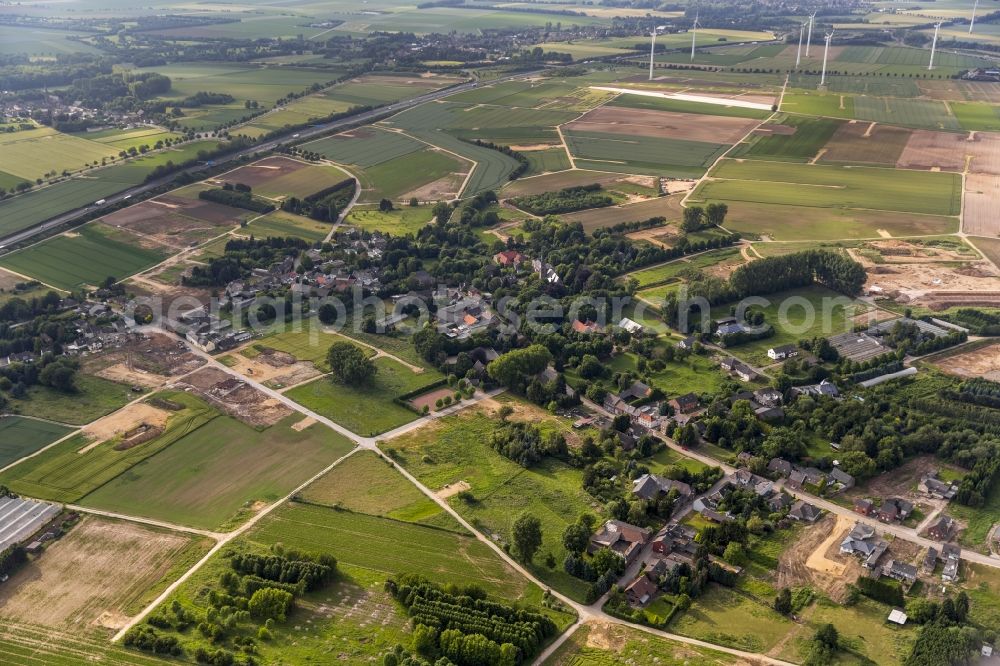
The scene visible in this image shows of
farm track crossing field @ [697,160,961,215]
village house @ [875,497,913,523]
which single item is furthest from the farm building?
farm track crossing field @ [697,160,961,215]

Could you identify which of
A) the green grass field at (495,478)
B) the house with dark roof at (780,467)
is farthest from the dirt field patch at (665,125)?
the house with dark roof at (780,467)

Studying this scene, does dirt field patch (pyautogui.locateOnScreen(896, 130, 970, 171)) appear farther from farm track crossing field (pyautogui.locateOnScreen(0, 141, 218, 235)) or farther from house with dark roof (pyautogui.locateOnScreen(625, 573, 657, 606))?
farm track crossing field (pyautogui.locateOnScreen(0, 141, 218, 235))

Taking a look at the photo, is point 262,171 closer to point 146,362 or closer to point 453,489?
point 146,362

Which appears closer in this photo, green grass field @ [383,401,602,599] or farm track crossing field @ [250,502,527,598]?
farm track crossing field @ [250,502,527,598]

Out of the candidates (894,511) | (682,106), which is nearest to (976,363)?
(894,511)

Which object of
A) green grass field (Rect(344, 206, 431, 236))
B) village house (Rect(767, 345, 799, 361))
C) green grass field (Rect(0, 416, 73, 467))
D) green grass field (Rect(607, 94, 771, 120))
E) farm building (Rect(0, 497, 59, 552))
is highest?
green grass field (Rect(607, 94, 771, 120))

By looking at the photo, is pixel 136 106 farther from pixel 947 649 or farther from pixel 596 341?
pixel 947 649

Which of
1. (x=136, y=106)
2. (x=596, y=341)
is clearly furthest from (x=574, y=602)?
(x=136, y=106)
